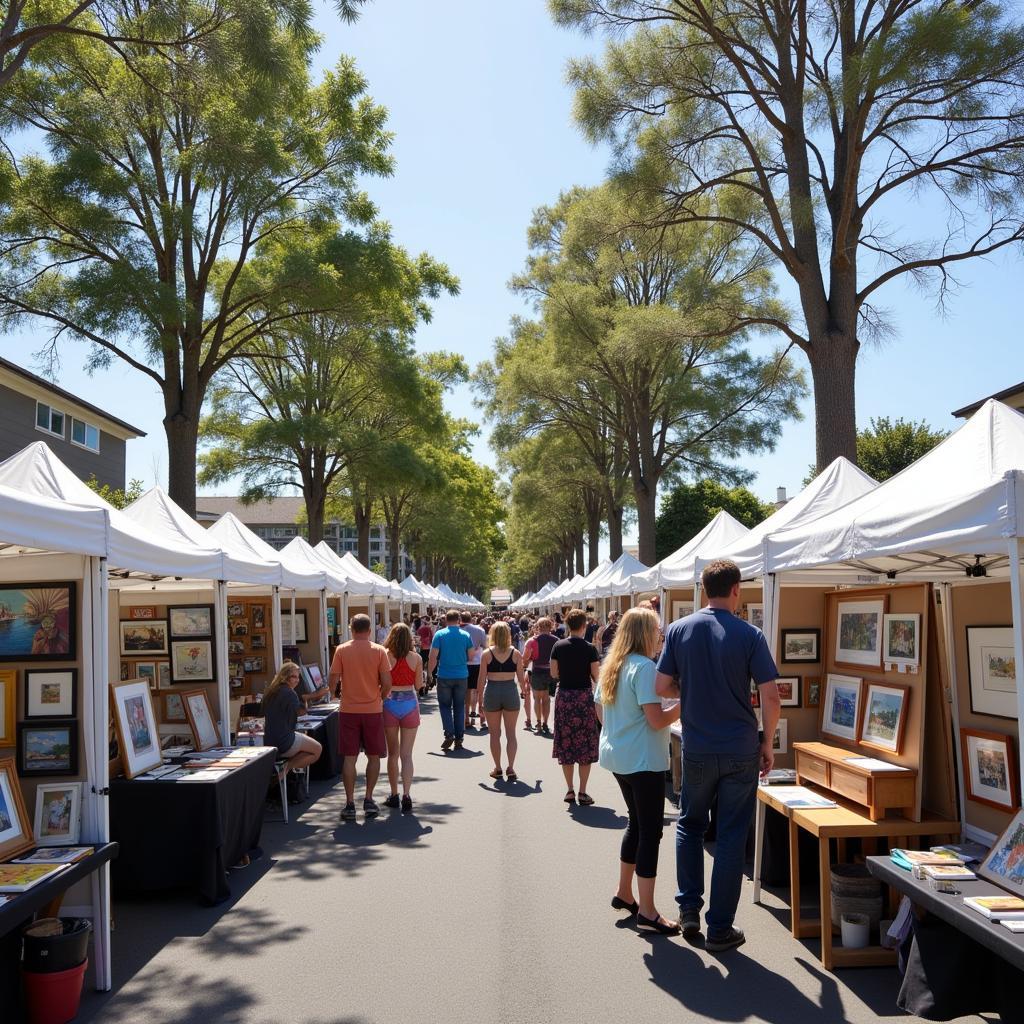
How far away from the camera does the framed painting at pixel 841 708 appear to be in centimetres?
596

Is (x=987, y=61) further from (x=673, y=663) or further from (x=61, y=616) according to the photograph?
(x=61, y=616)

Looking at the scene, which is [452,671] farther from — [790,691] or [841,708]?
[841,708]

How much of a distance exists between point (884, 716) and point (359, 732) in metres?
4.76

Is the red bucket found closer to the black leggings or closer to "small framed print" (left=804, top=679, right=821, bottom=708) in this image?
the black leggings

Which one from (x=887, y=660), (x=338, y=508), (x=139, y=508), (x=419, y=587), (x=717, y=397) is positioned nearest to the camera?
(x=887, y=660)

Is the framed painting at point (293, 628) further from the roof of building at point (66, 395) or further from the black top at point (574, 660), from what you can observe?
the roof of building at point (66, 395)

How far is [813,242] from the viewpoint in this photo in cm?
1243

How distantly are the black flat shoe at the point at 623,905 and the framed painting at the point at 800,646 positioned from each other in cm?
205

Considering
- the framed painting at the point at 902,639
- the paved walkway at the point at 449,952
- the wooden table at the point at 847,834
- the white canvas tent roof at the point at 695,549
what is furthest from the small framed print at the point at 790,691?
the white canvas tent roof at the point at 695,549

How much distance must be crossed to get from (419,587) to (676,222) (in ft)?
61.0

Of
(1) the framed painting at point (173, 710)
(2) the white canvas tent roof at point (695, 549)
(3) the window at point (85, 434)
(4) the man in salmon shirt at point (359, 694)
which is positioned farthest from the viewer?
(3) the window at point (85, 434)

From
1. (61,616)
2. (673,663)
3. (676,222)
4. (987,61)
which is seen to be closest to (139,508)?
(61,616)

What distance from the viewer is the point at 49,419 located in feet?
87.2

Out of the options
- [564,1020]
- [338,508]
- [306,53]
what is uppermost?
[306,53]
